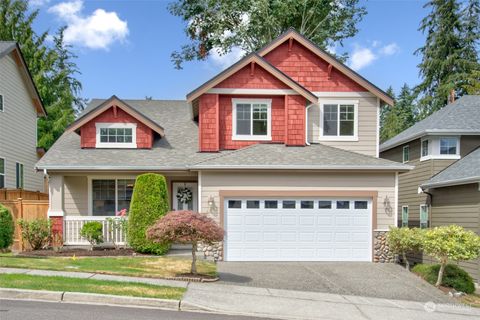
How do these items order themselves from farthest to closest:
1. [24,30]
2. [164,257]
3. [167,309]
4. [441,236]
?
[24,30]
[164,257]
[441,236]
[167,309]

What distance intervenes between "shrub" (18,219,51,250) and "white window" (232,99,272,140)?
24.4ft

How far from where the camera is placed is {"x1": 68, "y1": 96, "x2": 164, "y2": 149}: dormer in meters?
17.7

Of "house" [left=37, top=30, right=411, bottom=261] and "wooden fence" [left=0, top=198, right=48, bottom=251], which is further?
"wooden fence" [left=0, top=198, right=48, bottom=251]

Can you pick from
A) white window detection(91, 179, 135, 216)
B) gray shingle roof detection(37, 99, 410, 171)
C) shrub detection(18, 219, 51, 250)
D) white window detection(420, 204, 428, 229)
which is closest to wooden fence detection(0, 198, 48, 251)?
shrub detection(18, 219, 51, 250)

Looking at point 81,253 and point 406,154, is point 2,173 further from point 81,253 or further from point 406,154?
point 406,154

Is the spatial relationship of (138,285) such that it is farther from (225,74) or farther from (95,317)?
(225,74)

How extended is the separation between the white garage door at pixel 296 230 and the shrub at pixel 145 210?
2.21 metres

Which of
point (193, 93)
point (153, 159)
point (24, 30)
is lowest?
point (153, 159)

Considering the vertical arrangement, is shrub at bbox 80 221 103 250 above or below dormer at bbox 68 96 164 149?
below

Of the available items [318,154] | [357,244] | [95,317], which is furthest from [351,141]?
[95,317]

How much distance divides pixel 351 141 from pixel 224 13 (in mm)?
17256

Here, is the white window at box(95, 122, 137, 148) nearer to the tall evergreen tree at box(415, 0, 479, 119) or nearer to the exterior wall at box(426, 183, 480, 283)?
the exterior wall at box(426, 183, 480, 283)

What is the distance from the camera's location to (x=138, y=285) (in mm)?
10172

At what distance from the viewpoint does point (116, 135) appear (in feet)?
59.1
